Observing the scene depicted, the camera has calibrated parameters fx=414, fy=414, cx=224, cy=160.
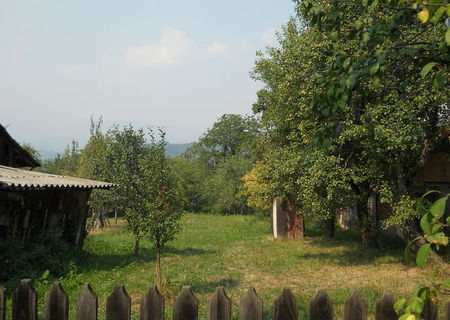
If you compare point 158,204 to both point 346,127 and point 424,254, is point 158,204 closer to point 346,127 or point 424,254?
point 346,127

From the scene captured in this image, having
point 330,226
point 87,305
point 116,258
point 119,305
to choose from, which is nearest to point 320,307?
point 119,305

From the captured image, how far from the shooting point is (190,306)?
2.42m

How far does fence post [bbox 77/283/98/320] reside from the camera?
253 centimetres

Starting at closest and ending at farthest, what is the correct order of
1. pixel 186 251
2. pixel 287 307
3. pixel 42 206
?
pixel 287 307 < pixel 42 206 < pixel 186 251

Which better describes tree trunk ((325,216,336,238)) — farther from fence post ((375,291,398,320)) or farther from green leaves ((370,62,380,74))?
fence post ((375,291,398,320))

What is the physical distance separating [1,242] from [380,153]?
398 inches

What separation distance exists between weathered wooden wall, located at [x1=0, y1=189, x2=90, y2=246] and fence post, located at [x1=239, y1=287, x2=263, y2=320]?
965 cm

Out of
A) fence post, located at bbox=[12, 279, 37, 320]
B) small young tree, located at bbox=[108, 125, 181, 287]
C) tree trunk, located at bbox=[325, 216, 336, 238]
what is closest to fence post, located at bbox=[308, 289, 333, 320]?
fence post, located at bbox=[12, 279, 37, 320]

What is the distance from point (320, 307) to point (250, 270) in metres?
10.6

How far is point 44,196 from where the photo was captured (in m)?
12.4

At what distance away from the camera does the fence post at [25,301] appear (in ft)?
8.47

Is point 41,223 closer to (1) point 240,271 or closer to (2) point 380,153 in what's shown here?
(1) point 240,271

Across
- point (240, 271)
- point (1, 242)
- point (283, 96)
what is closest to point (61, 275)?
point (1, 242)

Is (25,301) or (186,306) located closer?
(186,306)
